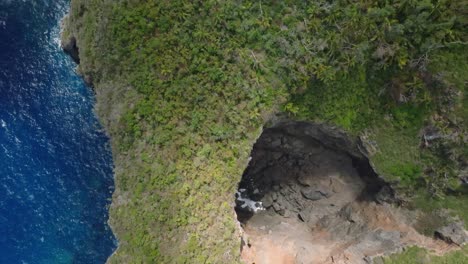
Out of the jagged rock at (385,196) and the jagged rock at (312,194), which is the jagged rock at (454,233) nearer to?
the jagged rock at (385,196)

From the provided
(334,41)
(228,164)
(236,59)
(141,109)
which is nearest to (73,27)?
(141,109)

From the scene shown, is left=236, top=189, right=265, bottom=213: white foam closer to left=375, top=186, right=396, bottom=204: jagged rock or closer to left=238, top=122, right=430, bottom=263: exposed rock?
left=238, top=122, right=430, bottom=263: exposed rock

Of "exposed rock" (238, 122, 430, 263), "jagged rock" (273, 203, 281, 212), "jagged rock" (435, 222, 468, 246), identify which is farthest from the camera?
"jagged rock" (273, 203, 281, 212)

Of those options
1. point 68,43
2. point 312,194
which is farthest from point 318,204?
point 68,43

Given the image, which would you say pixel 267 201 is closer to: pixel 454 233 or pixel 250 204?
pixel 250 204

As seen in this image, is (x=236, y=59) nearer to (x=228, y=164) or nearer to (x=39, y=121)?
(x=228, y=164)

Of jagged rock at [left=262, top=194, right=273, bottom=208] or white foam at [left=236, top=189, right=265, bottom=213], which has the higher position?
white foam at [left=236, top=189, right=265, bottom=213]

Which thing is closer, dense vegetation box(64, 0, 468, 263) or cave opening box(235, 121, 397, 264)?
dense vegetation box(64, 0, 468, 263)

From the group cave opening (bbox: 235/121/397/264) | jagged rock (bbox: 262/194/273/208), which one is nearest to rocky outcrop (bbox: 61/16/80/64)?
cave opening (bbox: 235/121/397/264)
